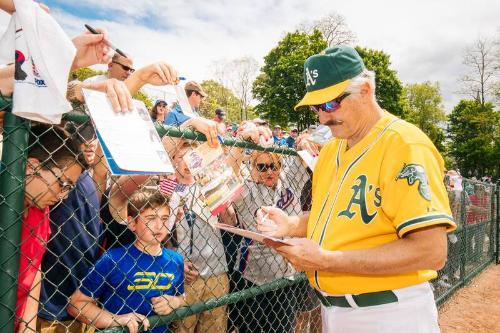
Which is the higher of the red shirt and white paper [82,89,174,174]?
white paper [82,89,174,174]

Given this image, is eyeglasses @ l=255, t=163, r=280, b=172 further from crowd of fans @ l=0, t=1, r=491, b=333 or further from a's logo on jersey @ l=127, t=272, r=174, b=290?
a's logo on jersey @ l=127, t=272, r=174, b=290

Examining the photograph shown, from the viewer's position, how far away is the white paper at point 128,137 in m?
1.26

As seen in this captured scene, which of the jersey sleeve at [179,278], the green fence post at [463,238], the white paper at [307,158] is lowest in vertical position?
the green fence post at [463,238]

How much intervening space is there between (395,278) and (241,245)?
56.3 inches

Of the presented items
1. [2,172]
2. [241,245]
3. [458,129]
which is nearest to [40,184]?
[2,172]

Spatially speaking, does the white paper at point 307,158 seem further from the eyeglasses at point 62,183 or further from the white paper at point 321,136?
the eyeglasses at point 62,183

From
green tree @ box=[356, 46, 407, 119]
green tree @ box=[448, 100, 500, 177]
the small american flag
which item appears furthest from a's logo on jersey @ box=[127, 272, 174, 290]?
green tree @ box=[448, 100, 500, 177]

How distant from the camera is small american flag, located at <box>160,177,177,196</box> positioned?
2.28 metres

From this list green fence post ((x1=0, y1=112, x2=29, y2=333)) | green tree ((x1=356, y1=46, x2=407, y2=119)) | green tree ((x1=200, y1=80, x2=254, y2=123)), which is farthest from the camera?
green tree ((x1=200, y1=80, x2=254, y2=123))

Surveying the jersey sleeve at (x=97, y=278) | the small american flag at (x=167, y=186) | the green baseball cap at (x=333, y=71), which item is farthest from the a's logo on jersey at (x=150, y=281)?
the green baseball cap at (x=333, y=71)

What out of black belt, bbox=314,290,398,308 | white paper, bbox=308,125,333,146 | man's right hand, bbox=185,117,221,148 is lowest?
black belt, bbox=314,290,398,308

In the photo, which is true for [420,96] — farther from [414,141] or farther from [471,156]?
[414,141]

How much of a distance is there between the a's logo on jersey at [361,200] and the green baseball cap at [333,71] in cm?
46

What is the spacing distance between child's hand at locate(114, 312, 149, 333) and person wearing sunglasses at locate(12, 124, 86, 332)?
0.37 meters
